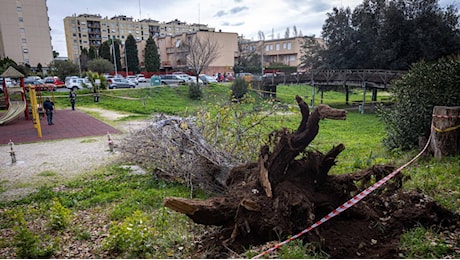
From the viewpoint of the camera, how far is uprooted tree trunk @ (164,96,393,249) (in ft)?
12.2

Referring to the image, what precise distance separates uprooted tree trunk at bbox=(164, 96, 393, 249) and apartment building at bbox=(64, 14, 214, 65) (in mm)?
77105

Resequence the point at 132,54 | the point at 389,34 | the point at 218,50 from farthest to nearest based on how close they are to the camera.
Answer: the point at 132,54
the point at 218,50
the point at 389,34

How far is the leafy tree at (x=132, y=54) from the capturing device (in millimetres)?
55156

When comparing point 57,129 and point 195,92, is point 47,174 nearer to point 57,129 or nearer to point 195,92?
point 57,129

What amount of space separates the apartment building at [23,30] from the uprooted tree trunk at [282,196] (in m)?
30.4

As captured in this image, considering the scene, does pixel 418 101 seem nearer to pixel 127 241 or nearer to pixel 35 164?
pixel 127 241

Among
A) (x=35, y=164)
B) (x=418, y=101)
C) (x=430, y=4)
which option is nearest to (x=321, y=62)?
(x=430, y=4)

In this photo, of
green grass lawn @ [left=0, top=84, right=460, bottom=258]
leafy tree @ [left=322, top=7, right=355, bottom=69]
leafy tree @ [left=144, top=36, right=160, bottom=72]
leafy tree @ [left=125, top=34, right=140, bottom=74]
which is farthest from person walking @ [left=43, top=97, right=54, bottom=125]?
leafy tree @ [left=125, top=34, right=140, bottom=74]

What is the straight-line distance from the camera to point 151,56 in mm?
54375

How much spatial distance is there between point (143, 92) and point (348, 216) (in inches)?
1105

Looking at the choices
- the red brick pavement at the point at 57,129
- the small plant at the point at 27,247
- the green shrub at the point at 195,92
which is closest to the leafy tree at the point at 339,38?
the green shrub at the point at 195,92

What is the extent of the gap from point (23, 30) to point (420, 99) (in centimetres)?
3742

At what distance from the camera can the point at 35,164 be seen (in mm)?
9445

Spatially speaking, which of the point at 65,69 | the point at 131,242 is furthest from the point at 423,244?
the point at 65,69
